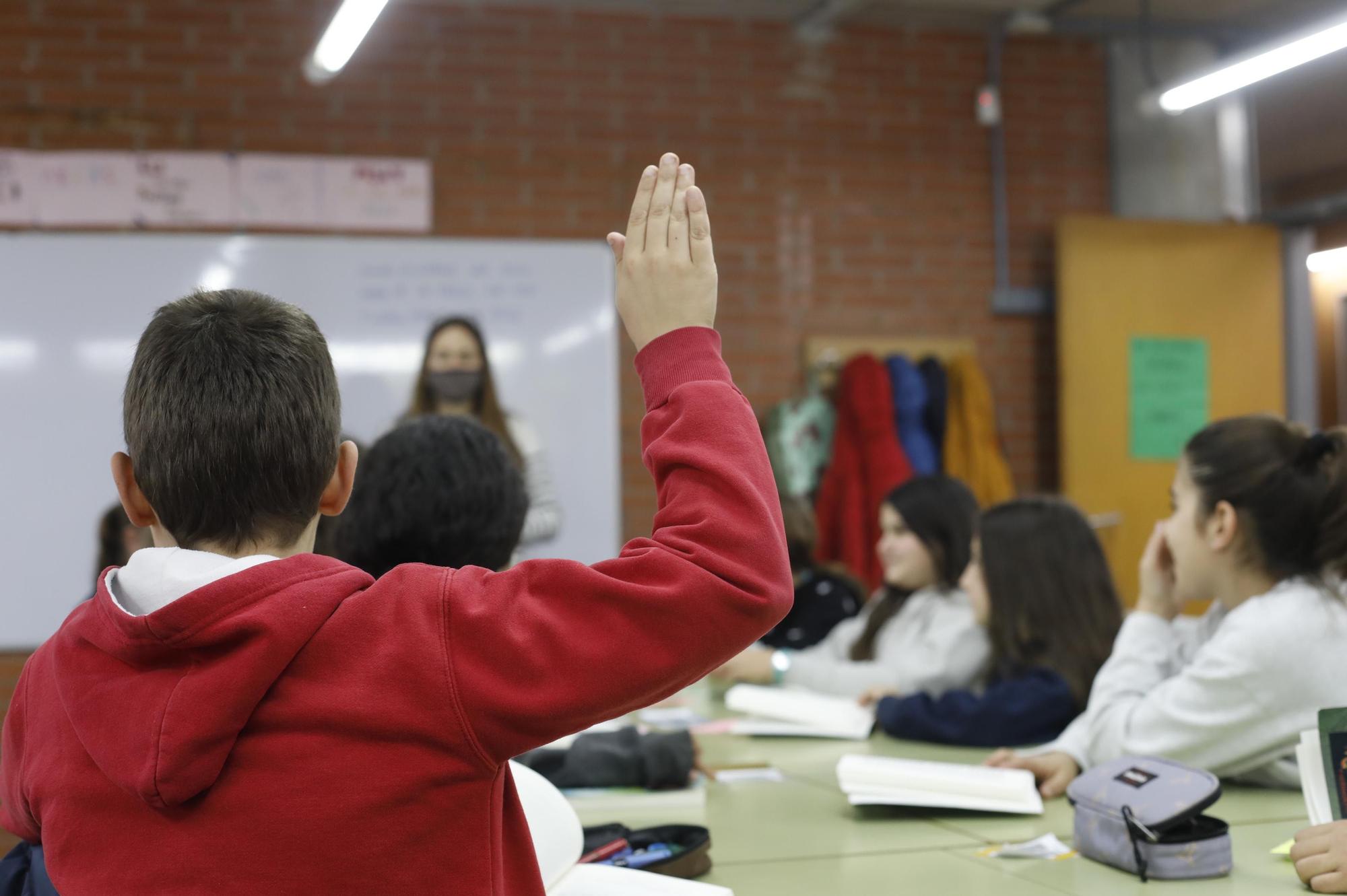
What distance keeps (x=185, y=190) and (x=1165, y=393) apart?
12.0ft

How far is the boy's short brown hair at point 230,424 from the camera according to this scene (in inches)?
34.3

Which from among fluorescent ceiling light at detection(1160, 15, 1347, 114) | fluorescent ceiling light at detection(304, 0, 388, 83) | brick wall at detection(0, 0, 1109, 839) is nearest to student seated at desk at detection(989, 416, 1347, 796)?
fluorescent ceiling light at detection(1160, 15, 1347, 114)

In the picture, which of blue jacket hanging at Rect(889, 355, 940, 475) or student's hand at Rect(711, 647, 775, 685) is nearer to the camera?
student's hand at Rect(711, 647, 775, 685)

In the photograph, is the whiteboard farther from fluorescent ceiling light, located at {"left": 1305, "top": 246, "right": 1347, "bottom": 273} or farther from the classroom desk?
fluorescent ceiling light, located at {"left": 1305, "top": 246, "right": 1347, "bottom": 273}

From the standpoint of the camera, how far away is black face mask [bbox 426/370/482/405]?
424cm

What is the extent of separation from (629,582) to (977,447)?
4066mm

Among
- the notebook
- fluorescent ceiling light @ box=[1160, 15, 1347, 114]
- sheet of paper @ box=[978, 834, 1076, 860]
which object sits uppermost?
fluorescent ceiling light @ box=[1160, 15, 1347, 114]

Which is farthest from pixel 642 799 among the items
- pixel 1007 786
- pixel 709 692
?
pixel 709 692

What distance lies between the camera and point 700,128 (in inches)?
188

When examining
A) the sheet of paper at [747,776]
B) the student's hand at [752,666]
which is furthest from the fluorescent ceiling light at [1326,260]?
the sheet of paper at [747,776]

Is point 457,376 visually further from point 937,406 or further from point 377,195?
point 937,406

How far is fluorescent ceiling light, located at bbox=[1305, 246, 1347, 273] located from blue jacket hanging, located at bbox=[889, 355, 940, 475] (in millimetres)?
1744

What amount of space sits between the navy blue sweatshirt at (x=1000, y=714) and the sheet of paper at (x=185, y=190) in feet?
10.3

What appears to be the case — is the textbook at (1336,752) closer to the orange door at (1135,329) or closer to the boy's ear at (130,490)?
the boy's ear at (130,490)
